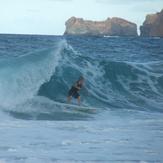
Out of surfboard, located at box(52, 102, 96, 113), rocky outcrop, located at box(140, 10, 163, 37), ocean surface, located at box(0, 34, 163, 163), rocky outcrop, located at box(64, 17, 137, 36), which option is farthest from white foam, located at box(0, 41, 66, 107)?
rocky outcrop, located at box(64, 17, 137, 36)

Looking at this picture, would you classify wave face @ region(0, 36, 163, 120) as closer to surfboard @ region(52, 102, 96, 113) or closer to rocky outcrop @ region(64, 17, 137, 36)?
surfboard @ region(52, 102, 96, 113)

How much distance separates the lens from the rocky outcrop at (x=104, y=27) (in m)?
115

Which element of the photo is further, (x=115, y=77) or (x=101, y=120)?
(x=115, y=77)

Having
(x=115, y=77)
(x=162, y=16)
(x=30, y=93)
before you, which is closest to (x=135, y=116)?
(x=30, y=93)

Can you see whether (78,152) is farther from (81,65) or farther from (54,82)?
(81,65)

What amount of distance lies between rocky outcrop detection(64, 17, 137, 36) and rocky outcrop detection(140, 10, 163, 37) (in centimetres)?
719

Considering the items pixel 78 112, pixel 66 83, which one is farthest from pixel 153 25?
pixel 78 112

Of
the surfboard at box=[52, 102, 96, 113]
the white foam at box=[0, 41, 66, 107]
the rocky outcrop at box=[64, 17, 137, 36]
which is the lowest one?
the rocky outcrop at box=[64, 17, 137, 36]

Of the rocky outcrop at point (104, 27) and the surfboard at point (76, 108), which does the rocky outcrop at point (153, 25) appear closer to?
the rocky outcrop at point (104, 27)

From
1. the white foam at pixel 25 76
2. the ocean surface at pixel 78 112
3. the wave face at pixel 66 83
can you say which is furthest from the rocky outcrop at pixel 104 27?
the white foam at pixel 25 76

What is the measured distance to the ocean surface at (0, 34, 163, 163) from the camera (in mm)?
7923

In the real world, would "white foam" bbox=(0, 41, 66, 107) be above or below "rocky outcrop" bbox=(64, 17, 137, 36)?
above

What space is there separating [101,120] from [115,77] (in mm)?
9469

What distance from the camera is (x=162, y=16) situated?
98938mm
